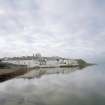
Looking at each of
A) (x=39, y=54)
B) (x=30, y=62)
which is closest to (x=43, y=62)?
(x=30, y=62)

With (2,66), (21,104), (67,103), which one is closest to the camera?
(21,104)

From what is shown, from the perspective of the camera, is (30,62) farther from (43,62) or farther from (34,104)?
(34,104)

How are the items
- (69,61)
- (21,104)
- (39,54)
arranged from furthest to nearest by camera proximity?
(39,54), (69,61), (21,104)

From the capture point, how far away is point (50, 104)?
36.6 feet

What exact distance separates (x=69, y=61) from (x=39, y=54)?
2573cm

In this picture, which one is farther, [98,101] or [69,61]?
[69,61]

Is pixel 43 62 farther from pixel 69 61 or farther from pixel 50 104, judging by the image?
pixel 50 104

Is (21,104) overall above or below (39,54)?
below

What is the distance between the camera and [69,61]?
9525 centimetres

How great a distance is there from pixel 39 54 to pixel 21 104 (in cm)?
10220

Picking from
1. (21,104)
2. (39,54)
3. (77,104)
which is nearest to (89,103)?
(77,104)

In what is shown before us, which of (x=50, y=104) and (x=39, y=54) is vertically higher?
(x=39, y=54)

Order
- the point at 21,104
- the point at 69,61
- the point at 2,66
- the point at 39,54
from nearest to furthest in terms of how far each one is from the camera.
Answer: the point at 21,104, the point at 2,66, the point at 69,61, the point at 39,54

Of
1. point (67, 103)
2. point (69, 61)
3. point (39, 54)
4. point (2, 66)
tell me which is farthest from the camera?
point (39, 54)
